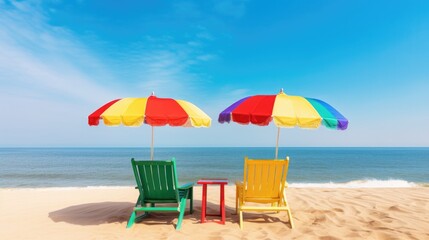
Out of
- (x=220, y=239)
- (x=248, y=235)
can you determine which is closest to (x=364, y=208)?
(x=248, y=235)

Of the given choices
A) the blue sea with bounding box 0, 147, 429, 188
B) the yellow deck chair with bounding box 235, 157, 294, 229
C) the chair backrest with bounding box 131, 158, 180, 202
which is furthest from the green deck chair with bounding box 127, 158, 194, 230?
the blue sea with bounding box 0, 147, 429, 188

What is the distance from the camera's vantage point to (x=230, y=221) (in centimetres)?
525

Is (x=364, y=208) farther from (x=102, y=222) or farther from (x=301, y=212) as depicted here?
(x=102, y=222)

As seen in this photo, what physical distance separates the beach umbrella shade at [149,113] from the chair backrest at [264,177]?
1045 millimetres

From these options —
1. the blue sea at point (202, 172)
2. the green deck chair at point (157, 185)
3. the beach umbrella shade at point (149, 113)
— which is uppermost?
the beach umbrella shade at point (149, 113)

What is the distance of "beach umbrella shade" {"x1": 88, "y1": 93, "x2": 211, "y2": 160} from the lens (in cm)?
442

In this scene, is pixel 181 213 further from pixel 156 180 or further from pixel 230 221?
pixel 230 221

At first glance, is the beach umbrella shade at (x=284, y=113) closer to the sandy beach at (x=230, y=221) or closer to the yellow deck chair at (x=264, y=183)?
the yellow deck chair at (x=264, y=183)

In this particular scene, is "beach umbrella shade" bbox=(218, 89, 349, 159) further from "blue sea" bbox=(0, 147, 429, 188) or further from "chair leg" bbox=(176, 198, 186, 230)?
"blue sea" bbox=(0, 147, 429, 188)

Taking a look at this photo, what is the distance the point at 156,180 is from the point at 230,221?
1542 millimetres

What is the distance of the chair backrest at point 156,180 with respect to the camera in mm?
4652

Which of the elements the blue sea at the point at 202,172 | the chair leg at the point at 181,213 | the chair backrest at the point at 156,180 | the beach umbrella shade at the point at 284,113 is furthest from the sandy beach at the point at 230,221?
the blue sea at the point at 202,172

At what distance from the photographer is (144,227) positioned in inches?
192

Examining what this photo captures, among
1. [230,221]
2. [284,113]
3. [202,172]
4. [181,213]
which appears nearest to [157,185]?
[181,213]
